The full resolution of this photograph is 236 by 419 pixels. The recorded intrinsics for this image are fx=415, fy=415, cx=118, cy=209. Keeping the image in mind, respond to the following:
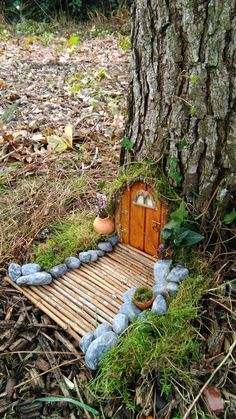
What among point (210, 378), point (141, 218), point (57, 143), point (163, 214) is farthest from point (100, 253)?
point (57, 143)

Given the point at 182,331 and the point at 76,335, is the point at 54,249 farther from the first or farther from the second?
the point at 182,331

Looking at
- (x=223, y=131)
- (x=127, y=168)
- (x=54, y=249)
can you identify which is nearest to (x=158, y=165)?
(x=127, y=168)

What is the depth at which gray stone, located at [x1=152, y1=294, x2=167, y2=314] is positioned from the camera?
1442 mm

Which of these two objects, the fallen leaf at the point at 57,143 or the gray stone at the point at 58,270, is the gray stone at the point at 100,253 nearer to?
the gray stone at the point at 58,270

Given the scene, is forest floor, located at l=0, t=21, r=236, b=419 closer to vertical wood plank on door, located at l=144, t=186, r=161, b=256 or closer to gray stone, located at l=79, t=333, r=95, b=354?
gray stone, located at l=79, t=333, r=95, b=354

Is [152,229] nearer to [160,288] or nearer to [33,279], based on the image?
Result: [160,288]

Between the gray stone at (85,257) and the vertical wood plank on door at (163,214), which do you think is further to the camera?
the gray stone at (85,257)

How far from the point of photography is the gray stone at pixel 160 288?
1.52 m

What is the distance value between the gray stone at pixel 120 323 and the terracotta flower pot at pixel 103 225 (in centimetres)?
48

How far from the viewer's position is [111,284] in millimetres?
1686

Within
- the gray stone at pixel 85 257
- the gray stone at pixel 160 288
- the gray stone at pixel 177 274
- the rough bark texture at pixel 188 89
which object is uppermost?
the rough bark texture at pixel 188 89

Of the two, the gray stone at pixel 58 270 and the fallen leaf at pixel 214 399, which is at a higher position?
the gray stone at pixel 58 270

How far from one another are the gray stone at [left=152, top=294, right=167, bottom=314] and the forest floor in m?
0.14

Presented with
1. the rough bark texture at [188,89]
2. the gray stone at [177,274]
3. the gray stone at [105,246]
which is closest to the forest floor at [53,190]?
the gray stone at [177,274]
